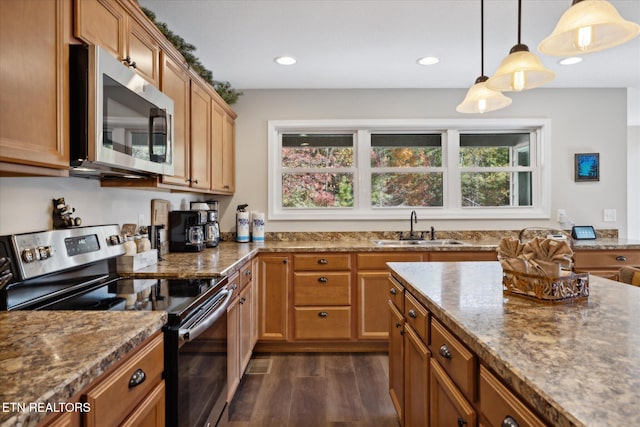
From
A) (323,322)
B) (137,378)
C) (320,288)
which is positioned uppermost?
(137,378)

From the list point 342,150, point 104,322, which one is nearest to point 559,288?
point 104,322

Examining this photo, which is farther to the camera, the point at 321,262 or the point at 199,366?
the point at 321,262

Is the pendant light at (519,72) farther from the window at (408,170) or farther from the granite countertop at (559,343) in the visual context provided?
the window at (408,170)

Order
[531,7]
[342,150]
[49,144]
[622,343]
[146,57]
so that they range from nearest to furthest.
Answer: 1. [622,343]
2. [49,144]
3. [146,57]
4. [531,7]
5. [342,150]

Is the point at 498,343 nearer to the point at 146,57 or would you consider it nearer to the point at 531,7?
the point at 146,57

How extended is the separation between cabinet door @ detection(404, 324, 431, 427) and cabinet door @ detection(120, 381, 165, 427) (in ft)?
3.05

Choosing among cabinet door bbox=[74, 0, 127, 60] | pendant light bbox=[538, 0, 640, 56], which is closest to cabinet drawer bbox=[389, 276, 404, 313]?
pendant light bbox=[538, 0, 640, 56]

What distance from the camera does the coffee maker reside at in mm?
2623

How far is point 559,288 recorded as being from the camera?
1161mm

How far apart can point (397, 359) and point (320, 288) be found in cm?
118

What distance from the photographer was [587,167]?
11.6 feet

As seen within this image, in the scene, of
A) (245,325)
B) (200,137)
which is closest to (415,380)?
(245,325)

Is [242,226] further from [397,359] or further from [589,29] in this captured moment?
[589,29]

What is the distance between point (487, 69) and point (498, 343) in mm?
2866
